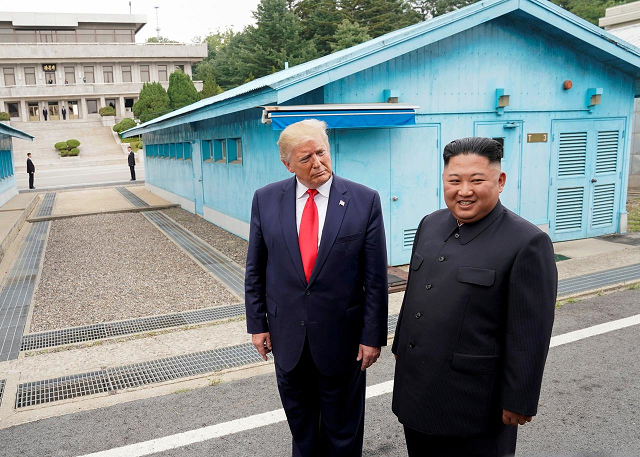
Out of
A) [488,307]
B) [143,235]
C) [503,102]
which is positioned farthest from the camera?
[143,235]

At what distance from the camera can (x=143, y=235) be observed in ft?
40.8

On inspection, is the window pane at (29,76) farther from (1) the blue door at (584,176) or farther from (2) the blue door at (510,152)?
(1) the blue door at (584,176)

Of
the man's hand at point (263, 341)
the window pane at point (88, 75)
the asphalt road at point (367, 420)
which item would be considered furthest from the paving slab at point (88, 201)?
the window pane at point (88, 75)

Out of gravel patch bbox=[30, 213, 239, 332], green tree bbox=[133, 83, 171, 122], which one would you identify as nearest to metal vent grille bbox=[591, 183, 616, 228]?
gravel patch bbox=[30, 213, 239, 332]

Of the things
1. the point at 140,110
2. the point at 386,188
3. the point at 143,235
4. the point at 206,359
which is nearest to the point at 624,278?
the point at 386,188

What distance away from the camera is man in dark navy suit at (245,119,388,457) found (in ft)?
9.33

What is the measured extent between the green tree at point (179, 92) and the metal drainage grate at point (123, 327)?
44.5 m

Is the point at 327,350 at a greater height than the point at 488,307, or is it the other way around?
the point at 488,307

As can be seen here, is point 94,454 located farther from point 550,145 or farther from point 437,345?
point 550,145

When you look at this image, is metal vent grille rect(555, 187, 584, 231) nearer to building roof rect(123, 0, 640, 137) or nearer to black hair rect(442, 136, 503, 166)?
building roof rect(123, 0, 640, 137)

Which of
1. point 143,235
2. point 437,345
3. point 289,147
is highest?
point 289,147

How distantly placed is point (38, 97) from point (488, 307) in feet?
213

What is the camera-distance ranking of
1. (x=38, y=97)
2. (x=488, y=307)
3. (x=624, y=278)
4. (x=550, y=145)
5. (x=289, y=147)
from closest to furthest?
(x=488, y=307)
(x=289, y=147)
(x=624, y=278)
(x=550, y=145)
(x=38, y=97)

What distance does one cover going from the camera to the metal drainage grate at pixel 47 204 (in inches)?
655
